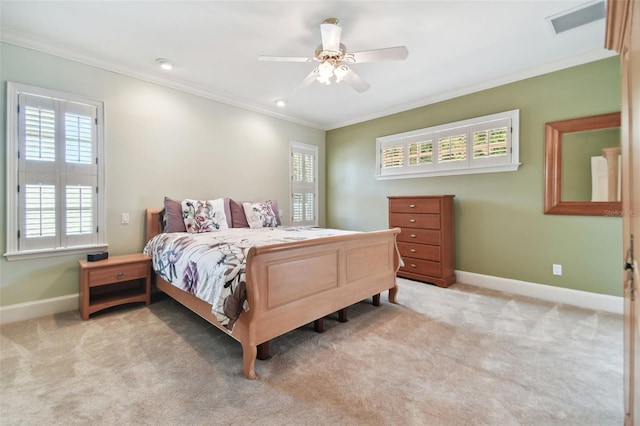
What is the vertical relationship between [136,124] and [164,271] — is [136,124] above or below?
above

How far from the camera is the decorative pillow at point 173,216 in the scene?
3.33m

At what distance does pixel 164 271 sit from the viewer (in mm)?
2795

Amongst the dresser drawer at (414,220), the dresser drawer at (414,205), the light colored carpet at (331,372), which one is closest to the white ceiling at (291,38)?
the dresser drawer at (414,205)

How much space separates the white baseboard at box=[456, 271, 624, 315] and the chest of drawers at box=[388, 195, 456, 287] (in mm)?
295

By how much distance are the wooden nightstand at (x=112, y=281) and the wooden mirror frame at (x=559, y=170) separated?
4.63 meters

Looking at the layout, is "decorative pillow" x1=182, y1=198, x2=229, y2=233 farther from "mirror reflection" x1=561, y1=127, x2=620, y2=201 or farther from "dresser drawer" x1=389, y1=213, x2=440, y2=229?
"mirror reflection" x1=561, y1=127, x2=620, y2=201

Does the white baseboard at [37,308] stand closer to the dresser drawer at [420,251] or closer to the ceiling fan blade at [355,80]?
the ceiling fan blade at [355,80]

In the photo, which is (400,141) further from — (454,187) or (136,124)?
(136,124)

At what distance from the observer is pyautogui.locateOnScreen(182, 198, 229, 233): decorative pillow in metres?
3.36

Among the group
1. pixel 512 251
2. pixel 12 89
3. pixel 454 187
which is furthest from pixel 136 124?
pixel 512 251

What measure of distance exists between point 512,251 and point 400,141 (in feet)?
7.51

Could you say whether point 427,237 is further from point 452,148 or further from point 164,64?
point 164,64

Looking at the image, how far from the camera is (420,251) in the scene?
3889 mm

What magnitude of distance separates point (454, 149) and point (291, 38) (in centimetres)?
267
